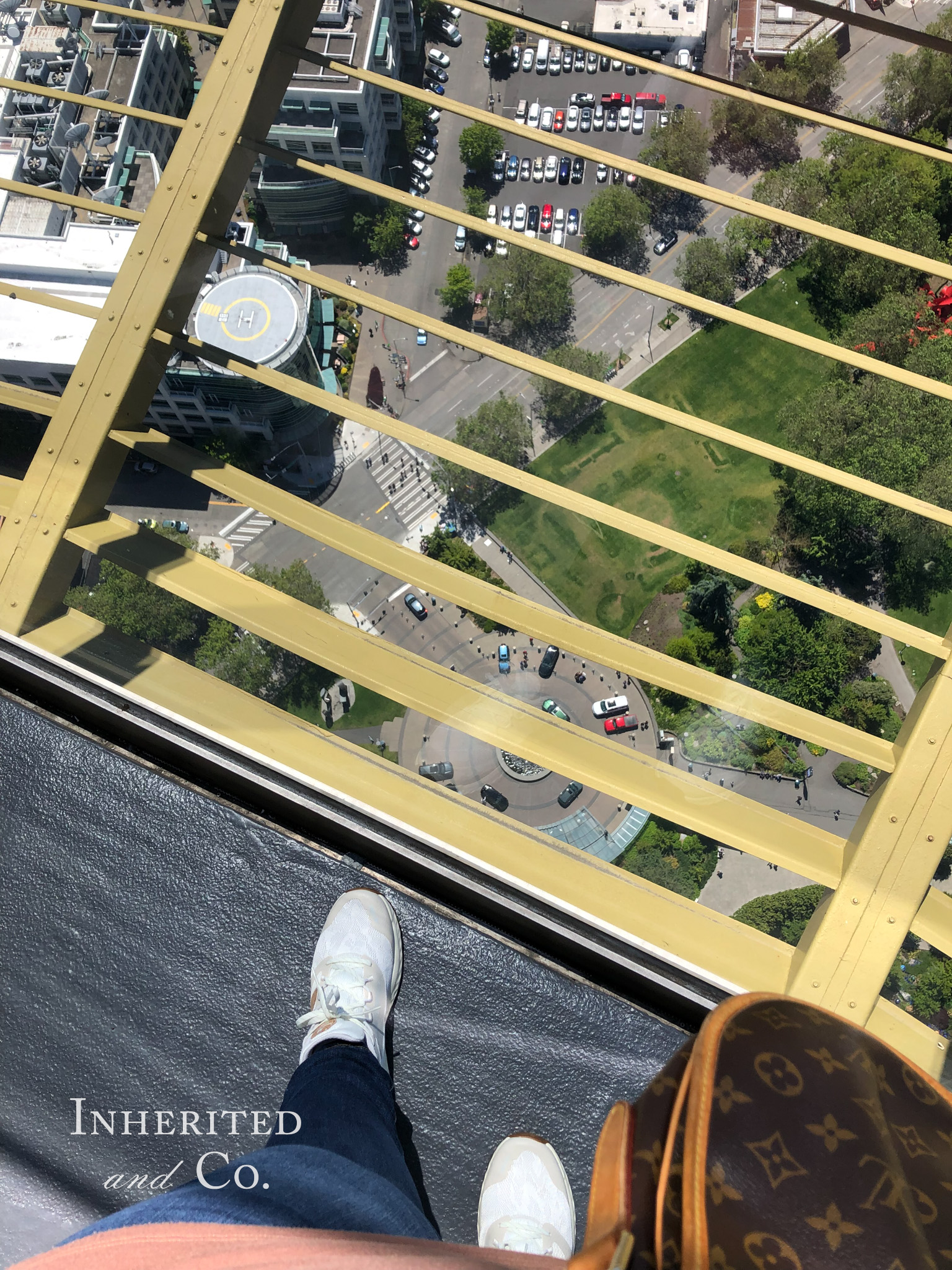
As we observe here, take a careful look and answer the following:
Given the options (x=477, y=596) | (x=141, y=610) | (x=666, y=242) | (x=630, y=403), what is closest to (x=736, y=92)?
(x=630, y=403)

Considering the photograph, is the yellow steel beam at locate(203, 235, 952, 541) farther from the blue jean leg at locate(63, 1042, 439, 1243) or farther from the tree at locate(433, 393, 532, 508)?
the tree at locate(433, 393, 532, 508)

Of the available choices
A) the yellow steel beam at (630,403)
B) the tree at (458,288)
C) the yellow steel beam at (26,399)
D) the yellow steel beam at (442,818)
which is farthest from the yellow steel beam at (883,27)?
the tree at (458,288)

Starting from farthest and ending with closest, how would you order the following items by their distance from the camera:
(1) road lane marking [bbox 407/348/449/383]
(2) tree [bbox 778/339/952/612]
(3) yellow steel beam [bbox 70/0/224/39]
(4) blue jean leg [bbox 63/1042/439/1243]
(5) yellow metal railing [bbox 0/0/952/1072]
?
(1) road lane marking [bbox 407/348/449/383] → (2) tree [bbox 778/339/952/612] → (3) yellow steel beam [bbox 70/0/224/39] → (5) yellow metal railing [bbox 0/0/952/1072] → (4) blue jean leg [bbox 63/1042/439/1243]

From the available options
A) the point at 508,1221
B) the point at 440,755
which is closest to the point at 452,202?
the point at 440,755

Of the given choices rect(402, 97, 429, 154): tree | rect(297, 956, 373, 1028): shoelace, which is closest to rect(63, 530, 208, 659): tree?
rect(297, 956, 373, 1028): shoelace

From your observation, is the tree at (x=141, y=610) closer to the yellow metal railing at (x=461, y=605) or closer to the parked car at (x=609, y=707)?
the yellow metal railing at (x=461, y=605)

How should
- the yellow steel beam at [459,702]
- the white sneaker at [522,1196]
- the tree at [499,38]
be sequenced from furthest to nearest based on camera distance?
the tree at [499,38]
the yellow steel beam at [459,702]
the white sneaker at [522,1196]

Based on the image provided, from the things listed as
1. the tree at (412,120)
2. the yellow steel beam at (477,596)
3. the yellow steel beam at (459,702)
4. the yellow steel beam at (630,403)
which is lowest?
the yellow steel beam at (459,702)
